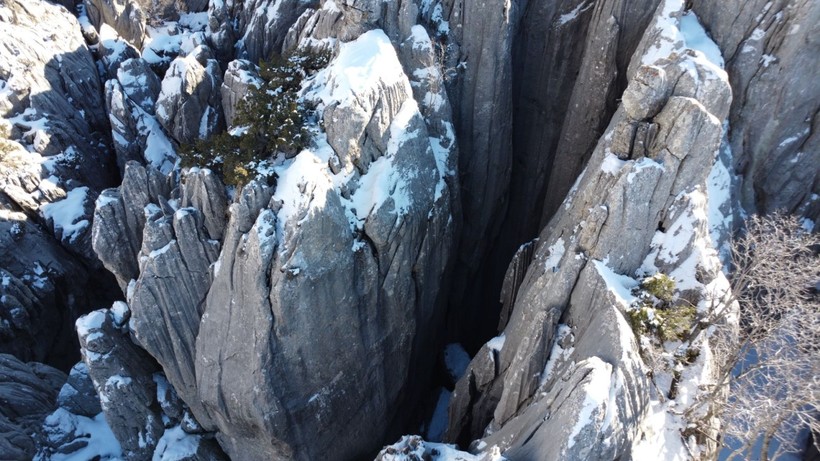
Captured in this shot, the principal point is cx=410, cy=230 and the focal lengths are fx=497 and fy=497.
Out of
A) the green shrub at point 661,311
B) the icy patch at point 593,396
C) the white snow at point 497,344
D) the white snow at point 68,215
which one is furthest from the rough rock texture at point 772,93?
the white snow at point 68,215

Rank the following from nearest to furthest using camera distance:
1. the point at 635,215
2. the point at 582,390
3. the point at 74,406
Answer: the point at 582,390
the point at 635,215
the point at 74,406

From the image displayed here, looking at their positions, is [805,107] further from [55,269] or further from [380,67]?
[55,269]

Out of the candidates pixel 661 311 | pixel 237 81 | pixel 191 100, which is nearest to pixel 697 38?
pixel 661 311

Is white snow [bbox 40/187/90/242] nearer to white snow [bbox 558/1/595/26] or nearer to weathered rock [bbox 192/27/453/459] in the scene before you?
weathered rock [bbox 192/27/453/459]

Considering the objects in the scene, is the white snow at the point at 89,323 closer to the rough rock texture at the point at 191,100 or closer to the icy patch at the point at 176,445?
the icy patch at the point at 176,445

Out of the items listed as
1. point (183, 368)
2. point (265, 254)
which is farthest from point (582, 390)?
point (183, 368)

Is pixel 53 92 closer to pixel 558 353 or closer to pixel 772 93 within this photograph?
pixel 558 353
